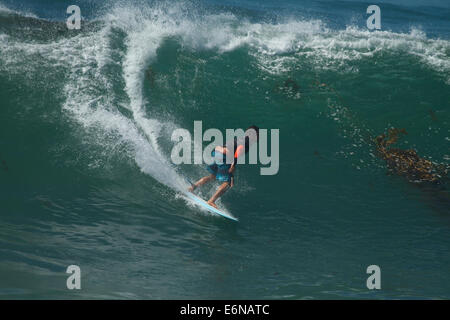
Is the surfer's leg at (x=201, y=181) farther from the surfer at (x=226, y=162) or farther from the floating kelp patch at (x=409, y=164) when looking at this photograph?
the floating kelp patch at (x=409, y=164)

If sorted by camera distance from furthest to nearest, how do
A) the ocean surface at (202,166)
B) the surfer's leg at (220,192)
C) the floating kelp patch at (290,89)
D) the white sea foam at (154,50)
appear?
the floating kelp patch at (290,89) < the white sea foam at (154,50) < the surfer's leg at (220,192) < the ocean surface at (202,166)

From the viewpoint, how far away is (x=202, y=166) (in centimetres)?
830

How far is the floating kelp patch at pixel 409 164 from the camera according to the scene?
8.27 meters

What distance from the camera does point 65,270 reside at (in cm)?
497

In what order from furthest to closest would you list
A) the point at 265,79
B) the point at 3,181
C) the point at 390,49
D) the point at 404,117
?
the point at 390,49 → the point at 265,79 → the point at 404,117 → the point at 3,181

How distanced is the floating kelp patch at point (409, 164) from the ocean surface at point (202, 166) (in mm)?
187

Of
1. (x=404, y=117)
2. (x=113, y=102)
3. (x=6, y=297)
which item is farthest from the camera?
(x=404, y=117)

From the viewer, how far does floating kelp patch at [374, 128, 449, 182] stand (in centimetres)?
827

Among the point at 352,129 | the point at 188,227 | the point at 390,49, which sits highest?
the point at 390,49

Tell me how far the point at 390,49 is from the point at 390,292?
7815mm

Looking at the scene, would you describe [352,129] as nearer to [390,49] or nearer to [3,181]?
[390,49]

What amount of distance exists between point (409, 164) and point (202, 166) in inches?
154

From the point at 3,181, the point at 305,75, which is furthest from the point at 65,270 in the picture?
the point at 305,75

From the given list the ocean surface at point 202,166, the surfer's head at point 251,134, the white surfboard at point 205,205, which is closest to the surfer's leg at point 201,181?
the white surfboard at point 205,205
